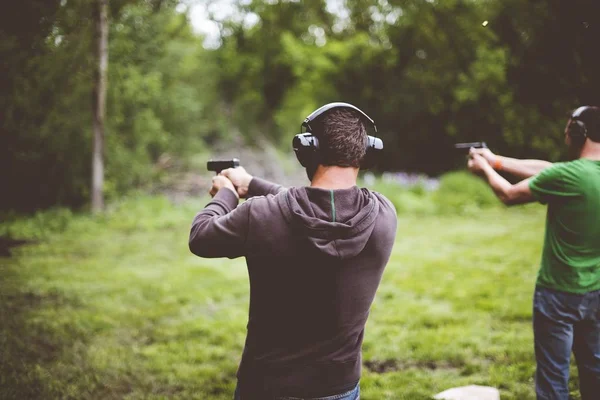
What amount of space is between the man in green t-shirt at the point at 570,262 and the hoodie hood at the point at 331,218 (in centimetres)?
163

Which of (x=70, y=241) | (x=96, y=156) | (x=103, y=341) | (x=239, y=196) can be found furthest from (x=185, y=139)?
(x=239, y=196)

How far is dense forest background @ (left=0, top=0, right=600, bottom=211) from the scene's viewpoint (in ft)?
14.1

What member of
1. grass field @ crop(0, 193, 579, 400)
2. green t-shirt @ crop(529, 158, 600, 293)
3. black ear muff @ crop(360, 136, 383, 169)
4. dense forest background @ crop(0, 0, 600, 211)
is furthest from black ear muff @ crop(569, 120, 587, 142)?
grass field @ crop(0, 193, 579, 400)

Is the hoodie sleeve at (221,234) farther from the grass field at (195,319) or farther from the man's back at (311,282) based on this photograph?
the grass field at (195,319)

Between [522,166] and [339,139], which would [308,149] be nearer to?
[339,139]

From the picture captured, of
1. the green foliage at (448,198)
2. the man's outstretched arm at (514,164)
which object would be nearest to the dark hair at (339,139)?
the man's outstretched arm at (514,164)

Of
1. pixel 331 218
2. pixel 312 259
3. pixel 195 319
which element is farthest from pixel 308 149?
pixel 195 319

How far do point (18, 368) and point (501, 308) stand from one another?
5434 millimetres

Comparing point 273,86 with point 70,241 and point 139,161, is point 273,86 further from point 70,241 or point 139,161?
point 70,241

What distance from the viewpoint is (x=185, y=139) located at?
19.2 m

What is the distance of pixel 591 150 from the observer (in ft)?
10.2

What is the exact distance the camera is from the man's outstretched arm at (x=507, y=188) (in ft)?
10.5

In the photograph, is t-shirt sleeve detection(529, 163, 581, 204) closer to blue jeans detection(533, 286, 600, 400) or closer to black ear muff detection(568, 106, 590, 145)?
black ear muff detection(568, 106, 590, 145)

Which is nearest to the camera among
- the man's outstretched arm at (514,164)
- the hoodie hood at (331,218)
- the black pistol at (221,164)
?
the hoodie hood at (331,218)
